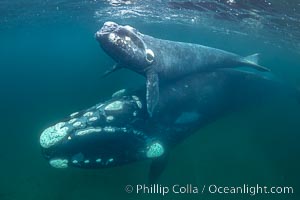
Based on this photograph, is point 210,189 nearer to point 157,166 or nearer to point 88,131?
point 157,166

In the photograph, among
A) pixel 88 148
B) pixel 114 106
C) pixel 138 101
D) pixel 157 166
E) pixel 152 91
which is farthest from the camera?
pixel 157 166

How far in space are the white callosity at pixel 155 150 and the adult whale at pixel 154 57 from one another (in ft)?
5.07

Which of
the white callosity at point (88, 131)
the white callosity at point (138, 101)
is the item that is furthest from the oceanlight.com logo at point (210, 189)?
the white callosity at point (88, 131)

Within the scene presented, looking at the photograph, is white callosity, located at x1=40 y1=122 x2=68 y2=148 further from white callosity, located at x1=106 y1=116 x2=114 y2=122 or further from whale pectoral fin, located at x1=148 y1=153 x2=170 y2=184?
whale pectoral fin, located at x1=148 y1=153 x2=170 y2=184

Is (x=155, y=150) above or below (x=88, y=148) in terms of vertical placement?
below

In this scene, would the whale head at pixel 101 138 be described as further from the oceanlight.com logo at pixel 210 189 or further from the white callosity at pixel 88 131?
the oceanlight.com logo at pixel 210 189

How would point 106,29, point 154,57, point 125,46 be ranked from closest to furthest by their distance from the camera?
point 106,29 < point 125,46 < point 154,57

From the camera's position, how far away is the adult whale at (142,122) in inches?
362

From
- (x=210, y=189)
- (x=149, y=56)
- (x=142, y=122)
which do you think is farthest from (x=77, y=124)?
(x=210, y=189)

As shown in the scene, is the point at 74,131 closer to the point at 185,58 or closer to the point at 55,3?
the point at 185,58

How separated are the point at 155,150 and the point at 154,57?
325 cm

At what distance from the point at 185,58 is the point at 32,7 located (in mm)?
22459

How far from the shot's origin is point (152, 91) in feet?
33.8

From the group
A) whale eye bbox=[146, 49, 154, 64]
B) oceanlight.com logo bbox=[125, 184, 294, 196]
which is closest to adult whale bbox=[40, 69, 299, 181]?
whale eye bbox=[146, 49, 154, 64]
